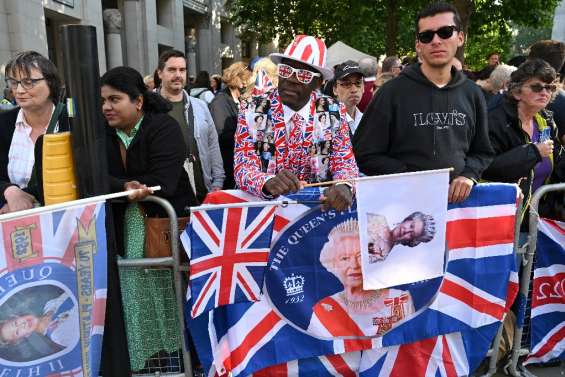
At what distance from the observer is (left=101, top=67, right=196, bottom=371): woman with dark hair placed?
2.97m

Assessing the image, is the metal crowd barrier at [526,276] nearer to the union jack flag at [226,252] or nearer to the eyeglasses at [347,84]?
the union jack flag at [226,252]

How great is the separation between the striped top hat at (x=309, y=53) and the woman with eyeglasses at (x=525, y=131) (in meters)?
1.39

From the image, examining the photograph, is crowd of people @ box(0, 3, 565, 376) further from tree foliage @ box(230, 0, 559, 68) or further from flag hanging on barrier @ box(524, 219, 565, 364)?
tree foliage @ box(230, 0, 559, 68)

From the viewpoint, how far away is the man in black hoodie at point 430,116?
10.3 ft

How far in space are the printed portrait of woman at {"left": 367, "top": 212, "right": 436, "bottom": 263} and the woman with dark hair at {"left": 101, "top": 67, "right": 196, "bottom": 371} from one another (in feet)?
4.06

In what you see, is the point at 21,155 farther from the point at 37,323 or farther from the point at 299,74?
the point at 299,74

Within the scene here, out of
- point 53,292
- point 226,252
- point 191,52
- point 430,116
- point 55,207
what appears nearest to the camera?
point 55,207

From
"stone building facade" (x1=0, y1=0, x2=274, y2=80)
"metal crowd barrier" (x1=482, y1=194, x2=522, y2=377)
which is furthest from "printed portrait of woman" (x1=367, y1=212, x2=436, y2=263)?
"stone building facade" (x1=0, y1=0, x2=274, y2=80)

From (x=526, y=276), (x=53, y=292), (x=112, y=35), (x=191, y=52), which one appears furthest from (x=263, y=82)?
(x=191, y=52)

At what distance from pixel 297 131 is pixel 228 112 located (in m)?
2.40

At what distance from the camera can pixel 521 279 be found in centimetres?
342

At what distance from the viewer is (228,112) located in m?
5.25

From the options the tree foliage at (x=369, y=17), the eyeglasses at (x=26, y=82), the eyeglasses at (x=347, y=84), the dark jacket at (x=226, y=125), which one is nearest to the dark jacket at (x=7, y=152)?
the eyeglasses at (x=26, y=82)

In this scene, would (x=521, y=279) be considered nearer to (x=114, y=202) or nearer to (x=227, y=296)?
(x=227, y=296)
